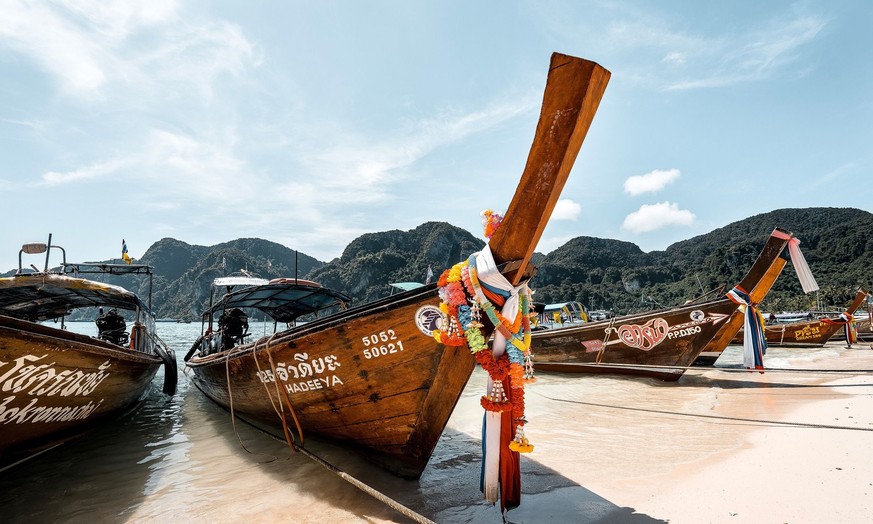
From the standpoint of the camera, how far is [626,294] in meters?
93.6

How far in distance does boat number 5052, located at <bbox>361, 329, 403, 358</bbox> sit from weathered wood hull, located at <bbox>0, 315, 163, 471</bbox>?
269 centimetres

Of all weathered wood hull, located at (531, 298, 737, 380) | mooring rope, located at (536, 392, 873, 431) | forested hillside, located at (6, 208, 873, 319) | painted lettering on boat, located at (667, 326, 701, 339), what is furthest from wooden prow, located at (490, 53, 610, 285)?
forested hillside, located at (6, 208, 873, 319)

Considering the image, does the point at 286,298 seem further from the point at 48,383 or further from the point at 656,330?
the point at 656,330

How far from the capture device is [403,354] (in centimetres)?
342

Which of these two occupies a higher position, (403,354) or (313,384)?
(403,354)

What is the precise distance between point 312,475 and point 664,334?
25.9ft

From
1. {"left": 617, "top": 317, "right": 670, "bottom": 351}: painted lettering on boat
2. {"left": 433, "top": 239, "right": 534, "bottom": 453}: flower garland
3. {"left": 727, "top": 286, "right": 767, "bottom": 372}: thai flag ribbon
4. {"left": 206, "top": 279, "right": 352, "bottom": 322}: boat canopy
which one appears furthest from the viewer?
{"left": 617, "top": 317, "right": 670, "bottom": 351}: painted lettering on boat

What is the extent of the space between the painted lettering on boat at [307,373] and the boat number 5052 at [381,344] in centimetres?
41

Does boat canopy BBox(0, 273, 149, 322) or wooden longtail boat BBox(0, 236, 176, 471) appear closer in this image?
wooden longtail boat BBox(0, 236, 176, 471)

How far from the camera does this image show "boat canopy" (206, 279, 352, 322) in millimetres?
7672

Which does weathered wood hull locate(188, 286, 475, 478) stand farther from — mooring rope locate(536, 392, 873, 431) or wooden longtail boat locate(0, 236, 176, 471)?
mooring rope locate(536, 392, 873, 431)

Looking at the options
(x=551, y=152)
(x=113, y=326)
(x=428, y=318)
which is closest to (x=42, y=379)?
(x=428, y=318)

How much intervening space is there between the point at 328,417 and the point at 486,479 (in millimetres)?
1798

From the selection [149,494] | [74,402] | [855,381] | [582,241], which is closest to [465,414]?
[149,494]
